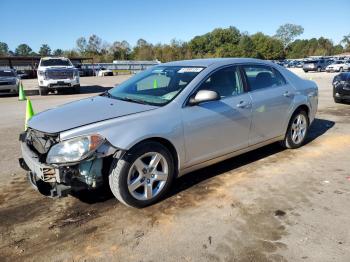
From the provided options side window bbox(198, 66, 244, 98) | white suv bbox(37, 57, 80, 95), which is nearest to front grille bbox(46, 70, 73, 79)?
white suv bbox(37, 57, 80, 95)

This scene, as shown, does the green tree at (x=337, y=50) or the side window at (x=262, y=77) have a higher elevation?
the green tree at (x=337, y=50)

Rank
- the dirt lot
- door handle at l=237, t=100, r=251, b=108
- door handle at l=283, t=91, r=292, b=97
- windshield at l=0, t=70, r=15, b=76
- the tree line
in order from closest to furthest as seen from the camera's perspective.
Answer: the dirt lot < door handle at l=237, t=100, r=251, b=108 < door handle at l=283, t=91, r=292, b=97 < windshield at l=0, t=70, r=15, b=76 < the tree line

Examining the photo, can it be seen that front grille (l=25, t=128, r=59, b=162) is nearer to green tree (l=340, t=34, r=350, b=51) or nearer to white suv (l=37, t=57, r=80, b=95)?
white suv (l=37, t=57, r=80, b=95)

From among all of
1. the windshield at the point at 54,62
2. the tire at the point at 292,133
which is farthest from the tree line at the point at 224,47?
the tire at the point at 292,133

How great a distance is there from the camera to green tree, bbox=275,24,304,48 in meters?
136

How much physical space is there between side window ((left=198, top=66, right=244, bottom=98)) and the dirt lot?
1174 mm

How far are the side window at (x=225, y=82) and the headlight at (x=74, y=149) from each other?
63.9 inches

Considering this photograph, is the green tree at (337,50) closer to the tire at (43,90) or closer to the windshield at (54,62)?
the windshield at (54,62)

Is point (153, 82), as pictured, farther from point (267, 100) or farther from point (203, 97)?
point (267, 100)

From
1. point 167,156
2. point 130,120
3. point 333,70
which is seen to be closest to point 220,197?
point 167,156

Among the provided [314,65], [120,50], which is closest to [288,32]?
[120,50]

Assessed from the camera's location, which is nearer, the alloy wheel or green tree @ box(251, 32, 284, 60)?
the alloy wheel

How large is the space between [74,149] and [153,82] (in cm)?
190

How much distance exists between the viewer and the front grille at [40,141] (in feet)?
12.3
